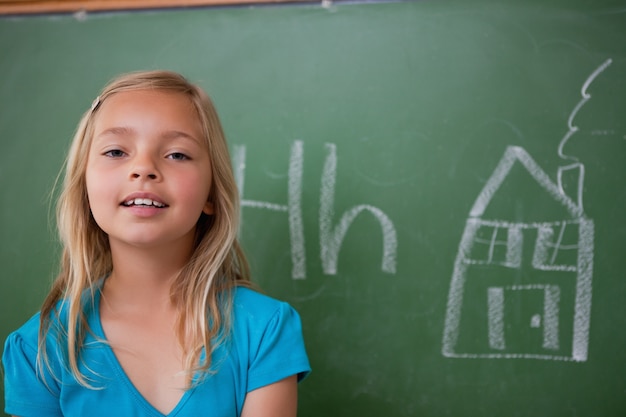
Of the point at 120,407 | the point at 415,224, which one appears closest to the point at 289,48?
the point at 415,224

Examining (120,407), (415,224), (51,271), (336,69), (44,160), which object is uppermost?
(336,69)

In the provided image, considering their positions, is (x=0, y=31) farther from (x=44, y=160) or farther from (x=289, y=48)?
(x=289, y=48)

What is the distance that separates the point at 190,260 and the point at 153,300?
0.10 meters

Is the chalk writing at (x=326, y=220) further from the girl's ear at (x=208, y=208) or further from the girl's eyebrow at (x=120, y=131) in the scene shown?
the girl's eyebrow at (x=120, y=131)

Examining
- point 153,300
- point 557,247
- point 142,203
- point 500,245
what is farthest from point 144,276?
point 557,247

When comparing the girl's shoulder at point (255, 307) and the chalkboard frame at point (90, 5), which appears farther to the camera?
the chalkboard frame at point (90, 5)

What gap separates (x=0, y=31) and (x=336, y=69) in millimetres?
886

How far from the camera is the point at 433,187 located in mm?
1430

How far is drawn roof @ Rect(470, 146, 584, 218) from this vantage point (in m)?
1.38

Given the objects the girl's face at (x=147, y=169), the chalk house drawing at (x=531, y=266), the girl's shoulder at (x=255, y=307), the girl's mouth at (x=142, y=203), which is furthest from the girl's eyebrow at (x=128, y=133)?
the chalk house drawing at (x=531, y=266)

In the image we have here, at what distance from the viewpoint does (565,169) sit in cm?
138

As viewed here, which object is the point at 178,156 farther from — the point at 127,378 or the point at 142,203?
the point at 127,378

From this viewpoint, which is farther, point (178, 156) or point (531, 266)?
point (531, 266)

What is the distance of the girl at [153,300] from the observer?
1.07m
